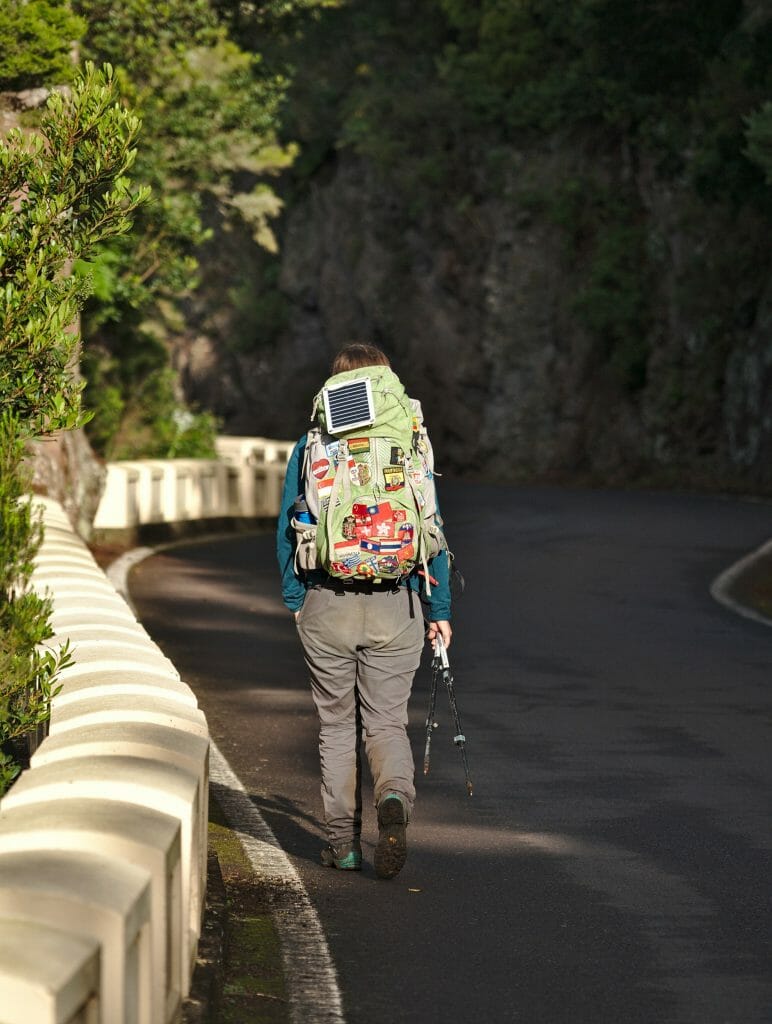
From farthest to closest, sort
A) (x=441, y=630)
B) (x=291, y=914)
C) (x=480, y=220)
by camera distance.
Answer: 1. (x=480, y=220)
2. (x=441, y=630)
3. (x=291, y=914)

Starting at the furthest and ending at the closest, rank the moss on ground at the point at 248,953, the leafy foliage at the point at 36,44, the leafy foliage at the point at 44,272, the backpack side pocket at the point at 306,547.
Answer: the leafy foliage at the point at 36,44
the backpack side pocket at the point at 306,547
the leafy foliage at the point at 44,272
the moss on ground at the point at 248,953

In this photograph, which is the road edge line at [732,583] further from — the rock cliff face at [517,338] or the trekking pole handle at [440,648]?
the rock cliff face at [517,338]

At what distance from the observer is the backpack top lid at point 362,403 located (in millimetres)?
7551

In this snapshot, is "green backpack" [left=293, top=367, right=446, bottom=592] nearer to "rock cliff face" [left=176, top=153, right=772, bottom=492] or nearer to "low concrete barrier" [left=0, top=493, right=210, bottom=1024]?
"low concrete barrier" [left=0, top=493, right=210, bottom=1024]

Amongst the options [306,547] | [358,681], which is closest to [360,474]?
[306,547]

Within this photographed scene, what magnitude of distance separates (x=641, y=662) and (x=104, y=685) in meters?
8.08

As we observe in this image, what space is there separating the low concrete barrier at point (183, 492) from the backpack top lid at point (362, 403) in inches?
721

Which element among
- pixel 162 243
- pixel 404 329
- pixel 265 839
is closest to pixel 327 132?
pixel 404 329

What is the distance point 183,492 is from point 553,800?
65.2 feet

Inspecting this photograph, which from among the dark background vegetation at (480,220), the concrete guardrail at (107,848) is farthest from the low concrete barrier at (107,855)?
the dark background vegetation at (480,220)

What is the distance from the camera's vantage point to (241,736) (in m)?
11.5

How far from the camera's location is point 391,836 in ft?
24.8

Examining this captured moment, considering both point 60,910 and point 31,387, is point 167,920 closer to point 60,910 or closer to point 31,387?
point 60,910

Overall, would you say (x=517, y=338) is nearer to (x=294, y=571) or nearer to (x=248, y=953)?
(x=294, y=571)
